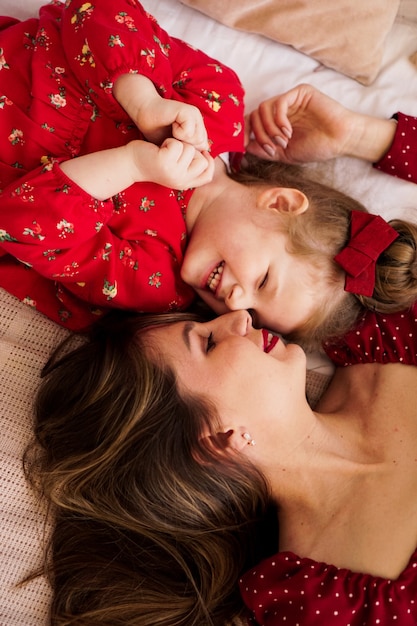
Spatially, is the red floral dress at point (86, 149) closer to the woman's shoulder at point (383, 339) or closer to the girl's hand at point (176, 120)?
the girl's hand at point (176, 120)

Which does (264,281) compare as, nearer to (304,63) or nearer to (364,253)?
(364,253)

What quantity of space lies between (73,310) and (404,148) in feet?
2.90

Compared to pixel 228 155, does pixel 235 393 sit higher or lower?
lower

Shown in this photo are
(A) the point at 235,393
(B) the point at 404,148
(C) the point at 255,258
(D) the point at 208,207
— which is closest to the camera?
Answer: (A) the point at 235,393

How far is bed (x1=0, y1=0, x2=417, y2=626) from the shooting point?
145 centimetres

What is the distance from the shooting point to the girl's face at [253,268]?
1.32 metres

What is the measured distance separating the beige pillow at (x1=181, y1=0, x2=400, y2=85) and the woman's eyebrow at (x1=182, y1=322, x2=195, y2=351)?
0.83 metres

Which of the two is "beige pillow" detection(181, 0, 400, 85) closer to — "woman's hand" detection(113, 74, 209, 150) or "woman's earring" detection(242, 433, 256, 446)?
"woman's hand" detection(113, 74, 209, 150)

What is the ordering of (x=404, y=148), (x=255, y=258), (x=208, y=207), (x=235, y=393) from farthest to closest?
(x=404, y=148)
(x=208, y=207)
(x=255, y=258)
(x=235, y=393)

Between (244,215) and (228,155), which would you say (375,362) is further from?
(228,155)

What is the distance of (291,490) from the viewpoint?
1.32 meters

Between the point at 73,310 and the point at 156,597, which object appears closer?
the point at 156,597

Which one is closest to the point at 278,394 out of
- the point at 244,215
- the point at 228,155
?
the point at 244,215

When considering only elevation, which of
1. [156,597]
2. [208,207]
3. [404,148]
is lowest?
[156,597]
